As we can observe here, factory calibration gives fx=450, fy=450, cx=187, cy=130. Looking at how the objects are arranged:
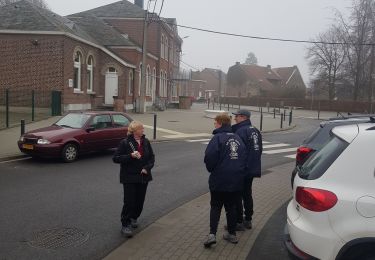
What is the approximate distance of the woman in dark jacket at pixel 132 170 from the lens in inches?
234

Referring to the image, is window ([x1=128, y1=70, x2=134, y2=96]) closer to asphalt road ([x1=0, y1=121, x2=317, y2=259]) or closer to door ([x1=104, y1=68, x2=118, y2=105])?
door ([x1=104, y1=68, x2=118, y2=105])

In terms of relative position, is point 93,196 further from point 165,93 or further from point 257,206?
point 165,93

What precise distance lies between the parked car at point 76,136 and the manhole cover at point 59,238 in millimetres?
5806

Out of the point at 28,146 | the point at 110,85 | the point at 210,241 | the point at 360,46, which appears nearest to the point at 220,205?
the point at 210,241

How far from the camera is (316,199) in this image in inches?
148

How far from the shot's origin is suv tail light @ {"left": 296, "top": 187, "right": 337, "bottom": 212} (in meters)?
3.70

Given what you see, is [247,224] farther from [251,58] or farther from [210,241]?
[251,58]

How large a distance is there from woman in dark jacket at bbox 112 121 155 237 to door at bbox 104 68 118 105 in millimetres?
27875

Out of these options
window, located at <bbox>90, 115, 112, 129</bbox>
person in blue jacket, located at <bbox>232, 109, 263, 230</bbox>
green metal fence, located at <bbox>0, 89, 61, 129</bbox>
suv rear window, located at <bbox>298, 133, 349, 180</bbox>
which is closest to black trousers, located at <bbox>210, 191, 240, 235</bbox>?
person in blue jacket, located at <bbox>232, 109, 263, 230</bbox>

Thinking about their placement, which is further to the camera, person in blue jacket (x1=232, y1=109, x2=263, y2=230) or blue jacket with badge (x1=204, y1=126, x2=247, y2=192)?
person in blue jacket (x1=232, y1=109, x2=263, y2=230)

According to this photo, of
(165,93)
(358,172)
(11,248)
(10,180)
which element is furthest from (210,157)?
(165,93)

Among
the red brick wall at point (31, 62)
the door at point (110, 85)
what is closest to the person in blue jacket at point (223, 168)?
the red brick wall at point (31, 62)

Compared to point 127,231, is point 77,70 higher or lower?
higher

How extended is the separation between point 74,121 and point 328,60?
60893 mm
